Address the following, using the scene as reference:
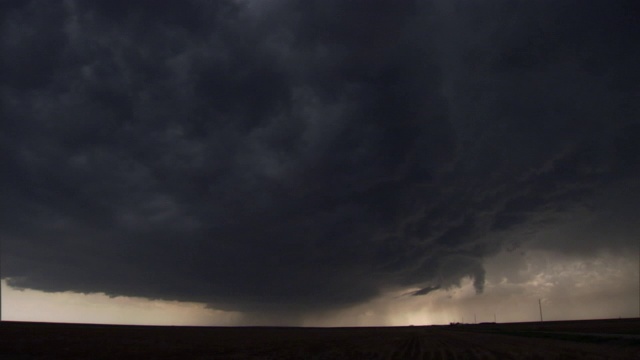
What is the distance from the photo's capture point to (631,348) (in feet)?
151

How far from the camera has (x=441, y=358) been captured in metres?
39.0

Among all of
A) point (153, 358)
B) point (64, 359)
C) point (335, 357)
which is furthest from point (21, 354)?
point (335, 357)

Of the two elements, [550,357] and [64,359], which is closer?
[64,359]

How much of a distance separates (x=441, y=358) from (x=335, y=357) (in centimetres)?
951

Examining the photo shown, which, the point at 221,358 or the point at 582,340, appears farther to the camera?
the point at 582,340

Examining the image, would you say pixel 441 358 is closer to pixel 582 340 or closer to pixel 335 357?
pixel 335 357

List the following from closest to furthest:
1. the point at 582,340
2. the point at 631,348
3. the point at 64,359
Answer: the point at 64,359 < the point at 631,348 < the point at 582,340

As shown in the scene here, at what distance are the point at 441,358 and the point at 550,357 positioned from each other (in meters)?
Answer: 9.59

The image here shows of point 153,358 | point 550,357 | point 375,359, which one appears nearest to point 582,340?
point 550,357

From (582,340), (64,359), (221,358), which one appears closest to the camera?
(64,359)

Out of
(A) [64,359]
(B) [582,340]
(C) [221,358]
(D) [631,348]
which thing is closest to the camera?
(A) [64,359]

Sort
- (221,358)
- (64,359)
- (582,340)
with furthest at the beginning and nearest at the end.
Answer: (582,340)
(221,358)
(64,359)

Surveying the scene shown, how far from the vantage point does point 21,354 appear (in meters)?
38.9

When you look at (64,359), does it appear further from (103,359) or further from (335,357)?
(335,357)
